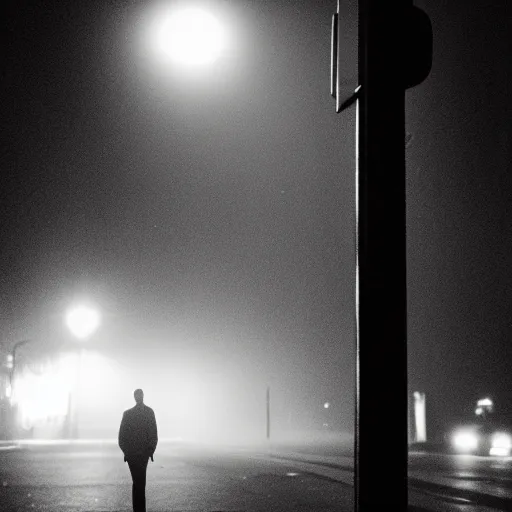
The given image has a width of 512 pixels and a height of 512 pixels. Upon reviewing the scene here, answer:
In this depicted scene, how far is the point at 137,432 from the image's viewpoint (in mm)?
11891

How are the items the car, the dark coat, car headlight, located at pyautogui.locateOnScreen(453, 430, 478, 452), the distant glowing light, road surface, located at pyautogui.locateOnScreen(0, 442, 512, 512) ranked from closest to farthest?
the dark coat < road surface, located at pyautogui.locateOnScreen(0, 442, 512, 512) < the distant glowing light < the car < car headlight, located at pyautogui.locateOnScreen(453, 430, 478, 452)

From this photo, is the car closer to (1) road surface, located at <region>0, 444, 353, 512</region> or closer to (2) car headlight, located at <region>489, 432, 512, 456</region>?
(2) car headlight, located at <region>489, 432, 512, 456</region>

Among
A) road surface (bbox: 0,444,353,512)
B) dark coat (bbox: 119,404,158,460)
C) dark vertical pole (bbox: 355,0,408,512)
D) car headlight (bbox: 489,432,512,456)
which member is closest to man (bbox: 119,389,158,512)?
dark coat (bbox: 119,404,158,460)

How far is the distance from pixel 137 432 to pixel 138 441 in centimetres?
13

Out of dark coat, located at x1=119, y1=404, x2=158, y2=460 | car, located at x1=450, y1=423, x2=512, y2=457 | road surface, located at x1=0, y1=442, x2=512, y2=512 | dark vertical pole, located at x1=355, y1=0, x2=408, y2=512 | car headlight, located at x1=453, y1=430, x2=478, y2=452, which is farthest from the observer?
car headlight, located at x1=453, y1=430, x2=478, y2=452

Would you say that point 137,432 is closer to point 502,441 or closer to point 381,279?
point 381,279

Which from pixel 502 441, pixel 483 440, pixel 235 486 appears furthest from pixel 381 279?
pixel 483 440

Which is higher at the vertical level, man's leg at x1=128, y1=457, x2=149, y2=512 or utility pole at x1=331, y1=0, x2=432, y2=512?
utility pole at x1=331, y1=0, x2=432, y2=512

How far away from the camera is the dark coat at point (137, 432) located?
38.9 ft

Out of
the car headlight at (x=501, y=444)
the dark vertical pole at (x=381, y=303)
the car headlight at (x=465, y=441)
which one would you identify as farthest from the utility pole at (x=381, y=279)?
the car headlight at (x=465, y=441)

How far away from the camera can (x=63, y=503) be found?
15.0 metres

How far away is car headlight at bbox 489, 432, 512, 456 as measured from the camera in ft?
120

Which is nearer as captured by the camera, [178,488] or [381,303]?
[381,303]

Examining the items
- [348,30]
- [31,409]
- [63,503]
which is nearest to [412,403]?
[31,409]
